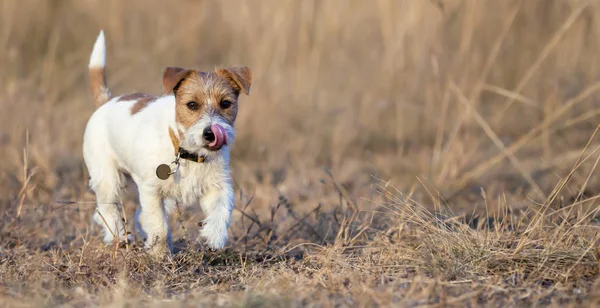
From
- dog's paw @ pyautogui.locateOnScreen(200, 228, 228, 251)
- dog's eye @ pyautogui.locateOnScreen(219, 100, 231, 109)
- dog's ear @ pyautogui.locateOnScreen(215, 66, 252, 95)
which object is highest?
dog's ear @ pyautogui.locateOnScreen(215, 66, 252, 95)

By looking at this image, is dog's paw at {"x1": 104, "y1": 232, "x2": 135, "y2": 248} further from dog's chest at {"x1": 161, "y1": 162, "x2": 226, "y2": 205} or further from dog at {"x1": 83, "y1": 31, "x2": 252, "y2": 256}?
dog's chest at {"x1": 161, "y1": 162, "x2": 226, "y2": 205}

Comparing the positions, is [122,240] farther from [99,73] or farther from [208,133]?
[99,73]

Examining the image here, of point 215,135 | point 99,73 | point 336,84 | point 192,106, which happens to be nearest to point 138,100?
point 99,73

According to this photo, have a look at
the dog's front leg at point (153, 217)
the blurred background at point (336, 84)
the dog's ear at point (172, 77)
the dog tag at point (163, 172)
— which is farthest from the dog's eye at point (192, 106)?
the blurred background at point (336, 84)

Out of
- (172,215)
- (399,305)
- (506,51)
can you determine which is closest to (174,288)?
(399,305)

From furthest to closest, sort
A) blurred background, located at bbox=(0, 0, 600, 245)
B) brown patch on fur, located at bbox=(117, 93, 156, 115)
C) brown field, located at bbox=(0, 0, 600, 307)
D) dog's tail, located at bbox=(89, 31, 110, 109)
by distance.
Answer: blurred background, located at bbox=(0, 0, 600, 245) < dog's tail, located at bbox=(89, 31, 110, 109) < brown patch on fur, located at bbox=(117, 93, 156, 115) < brown field, located at bbox=(0, 0, 600, 307)

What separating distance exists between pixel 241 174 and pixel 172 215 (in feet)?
6.21

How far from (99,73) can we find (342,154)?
3.40 m

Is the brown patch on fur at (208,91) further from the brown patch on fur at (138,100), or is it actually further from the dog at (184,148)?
the brown patch on fur at (138,100)

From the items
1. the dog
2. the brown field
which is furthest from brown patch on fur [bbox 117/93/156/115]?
the brown field

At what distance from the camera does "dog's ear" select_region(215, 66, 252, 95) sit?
14.8ft

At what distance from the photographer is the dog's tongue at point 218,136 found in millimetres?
4102

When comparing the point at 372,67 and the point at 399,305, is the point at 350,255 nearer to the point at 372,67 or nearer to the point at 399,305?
the point at 399,305

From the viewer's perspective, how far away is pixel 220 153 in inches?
175
